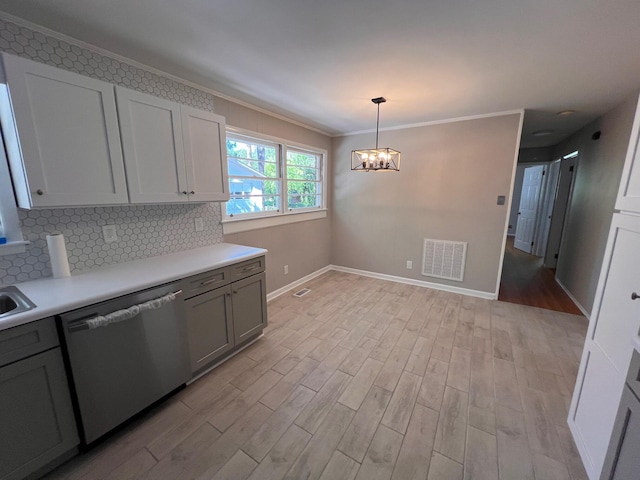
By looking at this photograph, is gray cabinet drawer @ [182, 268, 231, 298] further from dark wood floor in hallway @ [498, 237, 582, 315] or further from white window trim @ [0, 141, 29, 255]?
dark wood floor in hallway @ [498, 237, 582, 315]

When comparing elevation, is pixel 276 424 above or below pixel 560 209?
below

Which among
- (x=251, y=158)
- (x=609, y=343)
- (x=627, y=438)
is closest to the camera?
(x=627, y=438)

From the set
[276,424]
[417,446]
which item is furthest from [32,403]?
[417,446]

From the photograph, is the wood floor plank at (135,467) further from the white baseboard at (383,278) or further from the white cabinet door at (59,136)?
the white baseboard at (383,278)

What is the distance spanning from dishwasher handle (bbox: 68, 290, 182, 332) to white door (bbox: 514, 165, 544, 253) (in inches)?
297

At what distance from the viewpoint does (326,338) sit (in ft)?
8.59

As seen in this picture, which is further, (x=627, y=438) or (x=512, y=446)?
(x=512, y=446)

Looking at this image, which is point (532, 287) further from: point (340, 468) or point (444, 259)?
point (340, 468)

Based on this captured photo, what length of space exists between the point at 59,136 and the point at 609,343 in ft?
10.5

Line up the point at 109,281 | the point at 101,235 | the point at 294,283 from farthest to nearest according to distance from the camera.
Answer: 1. the point at 294,283
2. the point at 101,235
3. the point at 109,281

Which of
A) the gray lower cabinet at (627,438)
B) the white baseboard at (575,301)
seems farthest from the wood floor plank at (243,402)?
the white baseboard at (575,301)

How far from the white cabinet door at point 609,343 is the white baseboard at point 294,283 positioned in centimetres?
302

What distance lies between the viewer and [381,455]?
4.80 ft

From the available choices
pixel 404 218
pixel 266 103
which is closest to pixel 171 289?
pixel 266 103
